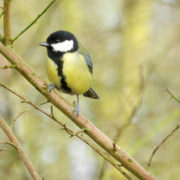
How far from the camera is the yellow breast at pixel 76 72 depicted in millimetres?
2718

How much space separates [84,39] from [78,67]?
2876 millimetres

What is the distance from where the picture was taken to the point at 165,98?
570 cm

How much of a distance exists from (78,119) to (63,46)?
113 cm

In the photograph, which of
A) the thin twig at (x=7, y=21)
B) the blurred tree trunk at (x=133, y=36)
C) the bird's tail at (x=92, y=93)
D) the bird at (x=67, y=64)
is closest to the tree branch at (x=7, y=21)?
the thin twig at (x=7, y=21)

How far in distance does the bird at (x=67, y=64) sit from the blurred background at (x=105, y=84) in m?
0.67

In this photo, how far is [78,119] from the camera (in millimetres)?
1866

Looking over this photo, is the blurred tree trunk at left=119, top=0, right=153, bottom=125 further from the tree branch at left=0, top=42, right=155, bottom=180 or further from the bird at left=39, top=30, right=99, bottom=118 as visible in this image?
the tree branch at left=0, top=42, right=155, bottom=180

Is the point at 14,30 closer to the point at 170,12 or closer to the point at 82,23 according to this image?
the point at 82,23

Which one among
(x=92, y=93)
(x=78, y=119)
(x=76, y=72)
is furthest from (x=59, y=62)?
(x=78, y=119)

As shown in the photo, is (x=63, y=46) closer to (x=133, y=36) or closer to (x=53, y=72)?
(x=53, y=72)

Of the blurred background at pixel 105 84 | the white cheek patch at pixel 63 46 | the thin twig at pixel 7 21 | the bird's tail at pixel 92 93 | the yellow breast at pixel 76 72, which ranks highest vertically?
the thin twig at pixel 7 21

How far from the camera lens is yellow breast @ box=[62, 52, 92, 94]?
2.72 m

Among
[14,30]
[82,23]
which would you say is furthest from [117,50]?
[14,30]

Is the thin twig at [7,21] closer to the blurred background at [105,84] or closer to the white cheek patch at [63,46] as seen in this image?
the white cheek patch at [63,46]
